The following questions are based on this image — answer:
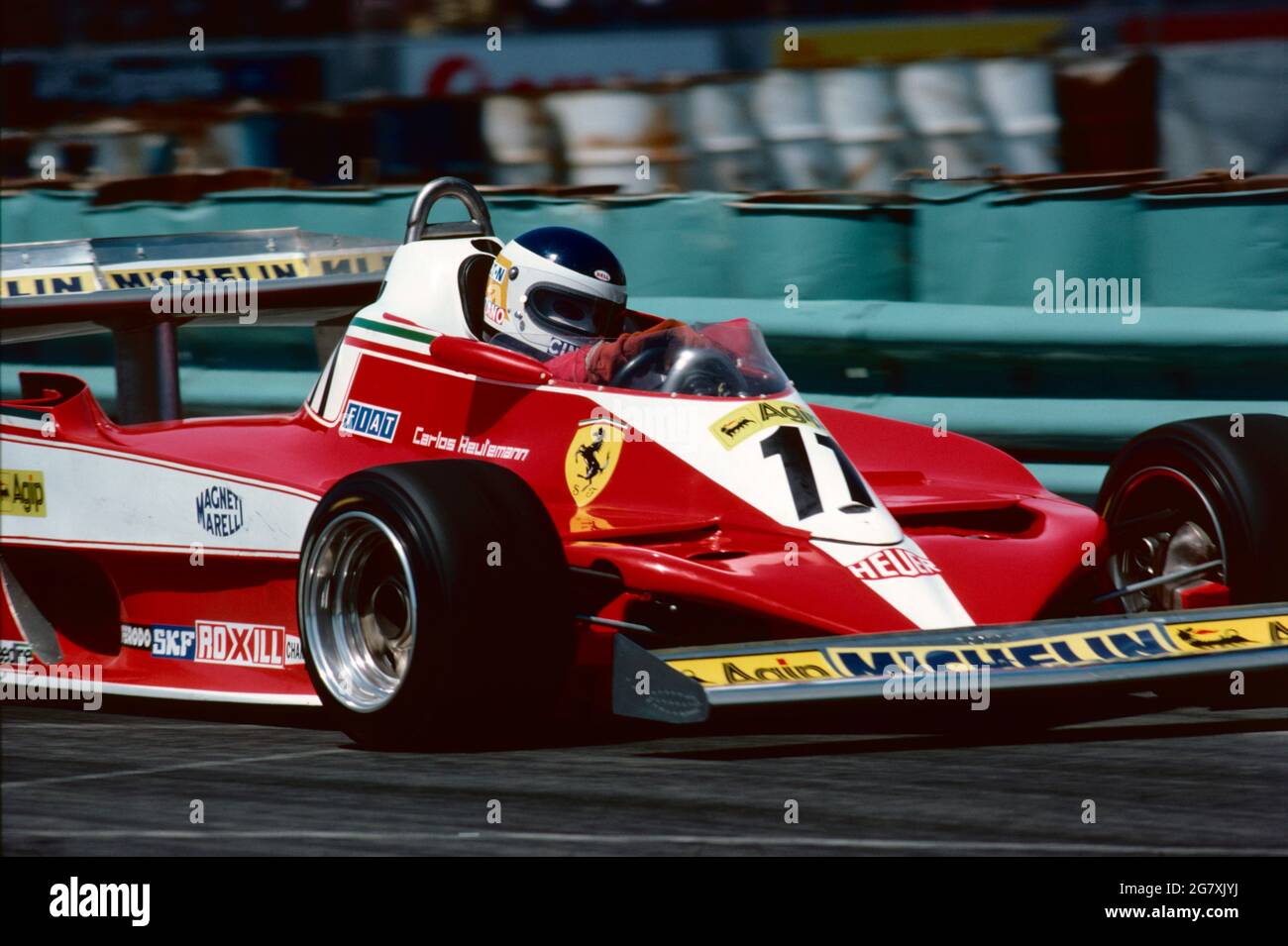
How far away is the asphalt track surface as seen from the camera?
13.8ft

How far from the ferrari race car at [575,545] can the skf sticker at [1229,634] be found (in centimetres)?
1

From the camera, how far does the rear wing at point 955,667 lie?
4.82 metres

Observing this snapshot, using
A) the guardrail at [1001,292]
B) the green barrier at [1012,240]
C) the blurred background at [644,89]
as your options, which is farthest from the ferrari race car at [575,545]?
the blurred background at [644,89]

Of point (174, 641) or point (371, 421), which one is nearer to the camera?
point (174, 641)

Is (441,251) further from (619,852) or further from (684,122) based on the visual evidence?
(684,122)

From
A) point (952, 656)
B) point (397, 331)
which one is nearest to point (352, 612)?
point (397, 331)

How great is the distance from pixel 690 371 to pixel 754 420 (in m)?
0.26

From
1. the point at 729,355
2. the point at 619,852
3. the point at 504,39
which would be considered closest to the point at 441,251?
the point at 729,355

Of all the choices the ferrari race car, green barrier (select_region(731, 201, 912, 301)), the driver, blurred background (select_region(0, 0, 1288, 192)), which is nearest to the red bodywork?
the ferrari race car

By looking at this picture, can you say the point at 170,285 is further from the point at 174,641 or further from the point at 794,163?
the point at 794,163

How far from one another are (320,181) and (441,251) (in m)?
8.46

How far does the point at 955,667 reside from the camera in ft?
16.0

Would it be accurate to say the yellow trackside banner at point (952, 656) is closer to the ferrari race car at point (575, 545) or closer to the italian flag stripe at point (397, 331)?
the ferrari race car at point (575, 545)

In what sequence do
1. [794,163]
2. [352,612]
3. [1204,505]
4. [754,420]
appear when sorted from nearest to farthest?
[352,612]
[754,420]
[1204,505]
[794,163]
